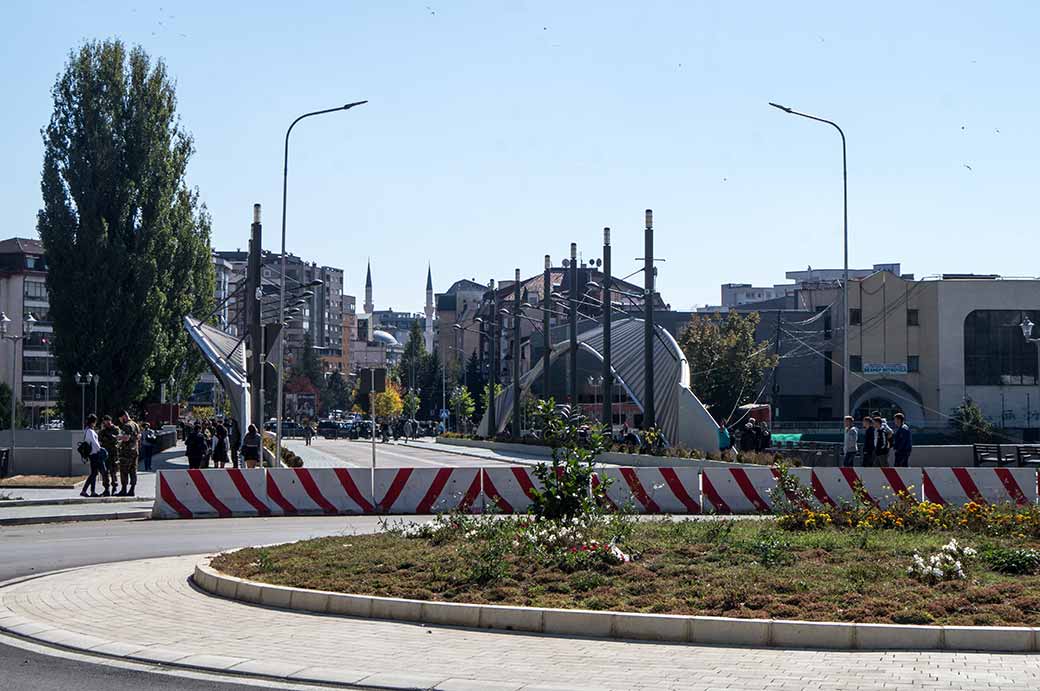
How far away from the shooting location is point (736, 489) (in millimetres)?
25031

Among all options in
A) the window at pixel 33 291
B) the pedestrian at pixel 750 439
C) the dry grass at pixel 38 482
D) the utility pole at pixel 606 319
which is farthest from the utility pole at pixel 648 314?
the window at pixel 33 291

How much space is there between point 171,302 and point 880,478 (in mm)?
40553

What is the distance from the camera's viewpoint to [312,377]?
178 m

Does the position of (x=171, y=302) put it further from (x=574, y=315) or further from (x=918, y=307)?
(x=918, y=307)

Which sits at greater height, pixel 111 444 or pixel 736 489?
pixel 111 444

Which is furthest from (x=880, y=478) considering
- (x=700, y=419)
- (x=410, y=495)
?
(x=700, y=419)

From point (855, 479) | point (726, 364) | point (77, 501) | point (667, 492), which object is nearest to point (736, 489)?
point (667, 492)

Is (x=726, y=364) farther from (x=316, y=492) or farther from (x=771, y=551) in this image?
(x=771, y=551)

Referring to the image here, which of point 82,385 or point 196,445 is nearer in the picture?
point 196,445

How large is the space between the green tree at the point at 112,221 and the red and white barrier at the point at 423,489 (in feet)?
100

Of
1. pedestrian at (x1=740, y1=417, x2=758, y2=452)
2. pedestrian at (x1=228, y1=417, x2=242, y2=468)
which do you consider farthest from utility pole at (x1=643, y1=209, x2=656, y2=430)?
pedestrian at (x1=228, y1=417, x2=242, y2=468)

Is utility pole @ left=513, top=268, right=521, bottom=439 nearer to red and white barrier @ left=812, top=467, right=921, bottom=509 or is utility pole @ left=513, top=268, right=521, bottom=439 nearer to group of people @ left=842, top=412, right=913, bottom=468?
group of people @ left=842, top=412, right=913, bottom=468

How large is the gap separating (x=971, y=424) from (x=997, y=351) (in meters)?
12.9

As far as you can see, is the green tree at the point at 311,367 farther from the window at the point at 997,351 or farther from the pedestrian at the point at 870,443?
the pedestrian at the point at 870,443
